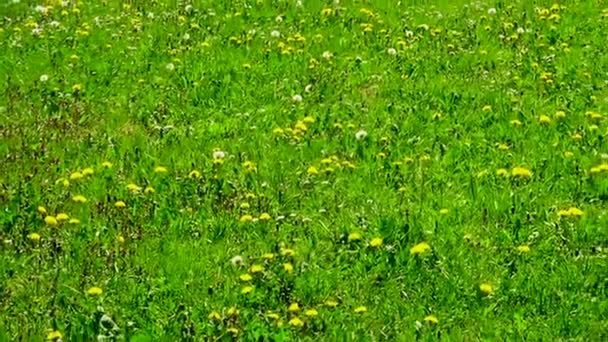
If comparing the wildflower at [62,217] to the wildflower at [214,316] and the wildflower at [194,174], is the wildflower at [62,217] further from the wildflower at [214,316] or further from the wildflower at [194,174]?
the wildflower at [214,316]

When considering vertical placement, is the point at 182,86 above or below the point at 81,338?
below

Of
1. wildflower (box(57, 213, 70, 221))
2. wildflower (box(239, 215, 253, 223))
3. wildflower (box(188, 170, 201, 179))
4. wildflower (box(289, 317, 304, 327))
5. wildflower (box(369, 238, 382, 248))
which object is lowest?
wildflower (box(188, 170, 201, 179))

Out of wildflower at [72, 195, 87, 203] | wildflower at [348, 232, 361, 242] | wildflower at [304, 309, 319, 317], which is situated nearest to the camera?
wildflower at [304, 309, 319, 317]

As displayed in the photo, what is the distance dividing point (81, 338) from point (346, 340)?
168cm

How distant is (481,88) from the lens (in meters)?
10.5

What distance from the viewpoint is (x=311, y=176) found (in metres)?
8.51

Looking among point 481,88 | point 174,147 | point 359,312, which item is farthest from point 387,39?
point 359,312

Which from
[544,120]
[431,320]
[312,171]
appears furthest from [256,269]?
[544,120]

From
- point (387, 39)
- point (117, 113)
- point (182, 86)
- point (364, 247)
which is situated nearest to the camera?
point (364, 247)

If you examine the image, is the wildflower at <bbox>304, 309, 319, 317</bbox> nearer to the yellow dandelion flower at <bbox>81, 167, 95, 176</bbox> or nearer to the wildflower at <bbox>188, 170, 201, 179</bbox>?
the wildflower at <bbox>188, 170, 201, 179</bbox>

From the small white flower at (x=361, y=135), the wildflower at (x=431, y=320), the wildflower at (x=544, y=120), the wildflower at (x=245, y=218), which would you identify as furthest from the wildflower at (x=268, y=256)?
the wildflower at (x=544, y=120)

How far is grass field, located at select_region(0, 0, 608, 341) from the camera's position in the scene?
656 cm

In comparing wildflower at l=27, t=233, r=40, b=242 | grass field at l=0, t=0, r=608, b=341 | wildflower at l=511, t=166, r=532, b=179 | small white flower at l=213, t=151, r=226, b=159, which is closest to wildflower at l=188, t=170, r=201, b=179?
grass field at l=0, t=0, r=608, b=341

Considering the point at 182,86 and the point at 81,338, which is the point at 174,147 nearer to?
the point at 182,86
